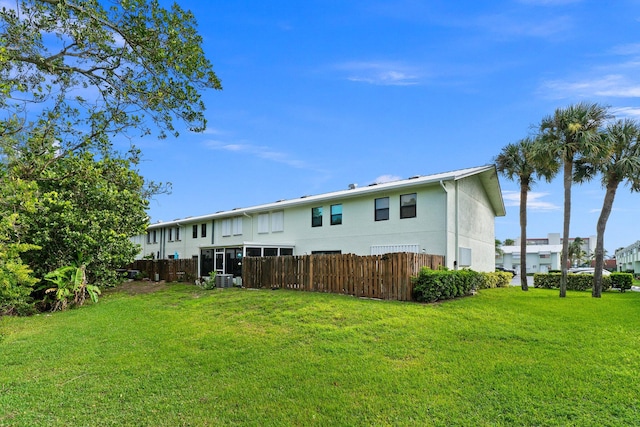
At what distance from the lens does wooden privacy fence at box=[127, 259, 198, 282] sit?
80.4 feet

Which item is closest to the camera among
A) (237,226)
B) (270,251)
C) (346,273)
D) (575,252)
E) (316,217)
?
(346,273)

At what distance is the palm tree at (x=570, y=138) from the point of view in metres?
16.3

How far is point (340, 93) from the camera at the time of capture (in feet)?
43.3

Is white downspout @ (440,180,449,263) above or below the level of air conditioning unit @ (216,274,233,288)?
above

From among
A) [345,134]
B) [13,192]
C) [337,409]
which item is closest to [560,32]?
[345,134]

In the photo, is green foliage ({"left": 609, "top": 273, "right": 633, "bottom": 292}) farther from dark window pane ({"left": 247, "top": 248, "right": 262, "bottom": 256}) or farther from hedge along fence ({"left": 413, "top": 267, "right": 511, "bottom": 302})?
dark window pane ({"left": 247, "top": 248, "right": 262, "bottom": 256})

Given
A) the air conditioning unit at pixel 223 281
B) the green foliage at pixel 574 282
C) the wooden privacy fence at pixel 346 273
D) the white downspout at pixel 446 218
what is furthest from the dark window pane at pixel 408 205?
the green foliage at pixel 574 282

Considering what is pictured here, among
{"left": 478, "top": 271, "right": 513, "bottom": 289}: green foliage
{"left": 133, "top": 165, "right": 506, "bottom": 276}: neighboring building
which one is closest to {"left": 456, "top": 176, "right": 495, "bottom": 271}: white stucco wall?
{"left": 133, "top": 165, "right": 506, "bottom": 276}: neighboring building

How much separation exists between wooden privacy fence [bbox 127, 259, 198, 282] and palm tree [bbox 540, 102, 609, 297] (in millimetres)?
20810

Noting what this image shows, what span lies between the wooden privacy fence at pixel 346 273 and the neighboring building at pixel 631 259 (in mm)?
55283

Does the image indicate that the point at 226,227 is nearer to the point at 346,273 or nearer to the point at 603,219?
the point at 346,273

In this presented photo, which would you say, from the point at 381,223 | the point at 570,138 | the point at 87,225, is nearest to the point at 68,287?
the point at 87,225

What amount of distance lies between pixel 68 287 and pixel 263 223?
11014mm

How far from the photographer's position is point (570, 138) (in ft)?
55.2
